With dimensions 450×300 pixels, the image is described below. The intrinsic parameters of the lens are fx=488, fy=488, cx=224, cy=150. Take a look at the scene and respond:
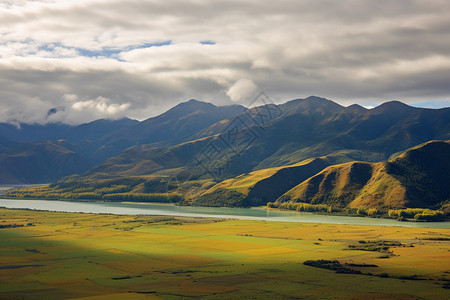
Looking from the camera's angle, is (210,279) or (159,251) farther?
(159,251)

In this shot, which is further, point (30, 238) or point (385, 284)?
point (30, 238)

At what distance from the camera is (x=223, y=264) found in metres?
104

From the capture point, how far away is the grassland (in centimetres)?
7725

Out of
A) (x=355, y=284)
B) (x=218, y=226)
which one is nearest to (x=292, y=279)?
(x=355, y=284)

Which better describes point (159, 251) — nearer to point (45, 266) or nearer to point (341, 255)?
point (45, 266)

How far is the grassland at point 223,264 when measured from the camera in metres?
77.2

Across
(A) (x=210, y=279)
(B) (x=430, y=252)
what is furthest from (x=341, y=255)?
(A) (x=210, y=279)

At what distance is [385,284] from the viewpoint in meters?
83.1

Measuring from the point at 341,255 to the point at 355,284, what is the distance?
34565 millimetres

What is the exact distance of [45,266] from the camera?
10200 cm

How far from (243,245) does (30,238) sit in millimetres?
67963

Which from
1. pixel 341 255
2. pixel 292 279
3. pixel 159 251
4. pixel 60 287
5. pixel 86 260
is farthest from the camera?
pixel 159 251

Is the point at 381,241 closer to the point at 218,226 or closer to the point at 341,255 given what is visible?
the point at 341,255

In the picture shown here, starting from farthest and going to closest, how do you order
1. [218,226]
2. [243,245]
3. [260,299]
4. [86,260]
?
[218,226] < [243,245] < [86,260] < [260,299]
